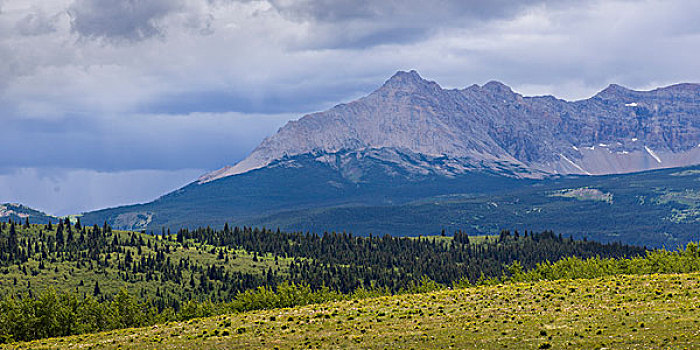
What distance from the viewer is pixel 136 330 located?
303 ft

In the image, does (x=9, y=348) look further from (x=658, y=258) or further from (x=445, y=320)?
(x=658, y=258)

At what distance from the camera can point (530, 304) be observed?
8331 cm

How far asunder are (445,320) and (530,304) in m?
11.2

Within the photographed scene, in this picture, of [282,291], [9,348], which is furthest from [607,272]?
[9,348]

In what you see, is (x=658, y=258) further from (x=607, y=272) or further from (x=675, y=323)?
(x=675, y=323)

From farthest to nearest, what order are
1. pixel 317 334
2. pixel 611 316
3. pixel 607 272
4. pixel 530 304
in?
pixel 607 272
pixel 530 304
pixel 317 334
pixel 611 316

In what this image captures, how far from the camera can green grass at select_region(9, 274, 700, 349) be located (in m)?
64.0

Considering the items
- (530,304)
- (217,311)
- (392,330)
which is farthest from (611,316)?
(217,311)

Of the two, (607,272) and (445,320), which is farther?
(607,272)

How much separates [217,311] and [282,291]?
18580mm

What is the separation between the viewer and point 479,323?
2928 inches

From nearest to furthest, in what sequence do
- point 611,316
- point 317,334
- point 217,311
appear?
1. point 611,316
2. point 317,334
3. point 217,311

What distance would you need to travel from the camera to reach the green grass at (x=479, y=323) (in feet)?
210

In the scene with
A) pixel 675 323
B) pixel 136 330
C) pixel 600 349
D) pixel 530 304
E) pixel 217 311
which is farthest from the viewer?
pixel 217 311
